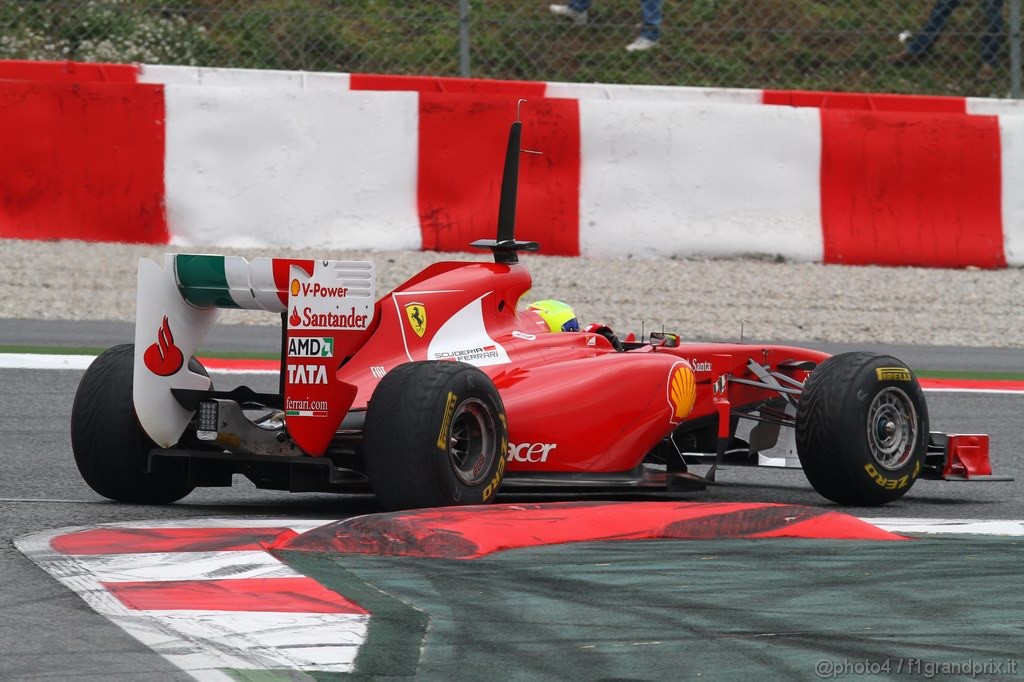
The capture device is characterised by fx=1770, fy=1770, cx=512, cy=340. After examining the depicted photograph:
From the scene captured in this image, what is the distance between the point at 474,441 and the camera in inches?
235

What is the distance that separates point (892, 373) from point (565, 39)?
22.8 feet

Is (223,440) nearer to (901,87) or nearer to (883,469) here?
(883,469)

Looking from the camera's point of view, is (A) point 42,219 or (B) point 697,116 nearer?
(A) point 42,219

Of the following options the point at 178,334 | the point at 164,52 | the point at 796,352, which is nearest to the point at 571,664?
the point at 178,334

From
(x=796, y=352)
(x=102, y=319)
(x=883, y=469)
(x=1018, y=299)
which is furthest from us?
(x=1018, y=299)

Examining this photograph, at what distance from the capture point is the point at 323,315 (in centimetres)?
588

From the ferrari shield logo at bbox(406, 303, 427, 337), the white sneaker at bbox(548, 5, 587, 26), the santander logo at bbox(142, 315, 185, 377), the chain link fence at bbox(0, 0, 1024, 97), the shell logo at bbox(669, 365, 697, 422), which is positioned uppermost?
the white sneaker at bbox(548, 5, 587, 26)

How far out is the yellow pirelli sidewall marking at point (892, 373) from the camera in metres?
6.85

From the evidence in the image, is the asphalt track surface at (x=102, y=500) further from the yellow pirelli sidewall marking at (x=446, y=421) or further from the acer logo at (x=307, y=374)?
the yellow pirelli sidewall marking at (x=446, y=421)

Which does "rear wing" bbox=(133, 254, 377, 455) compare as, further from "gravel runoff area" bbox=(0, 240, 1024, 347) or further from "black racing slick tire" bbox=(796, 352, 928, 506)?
"gravel runoff area" bbox=(0, 240, 1024, 347)

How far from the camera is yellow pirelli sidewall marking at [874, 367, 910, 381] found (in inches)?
270

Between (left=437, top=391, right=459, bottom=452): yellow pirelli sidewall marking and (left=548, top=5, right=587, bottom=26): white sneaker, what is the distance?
8.19 m

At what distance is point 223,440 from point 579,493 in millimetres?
1382

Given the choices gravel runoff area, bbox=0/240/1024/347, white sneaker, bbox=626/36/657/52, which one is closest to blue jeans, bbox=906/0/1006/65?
gravel runoff area, bbox=0/240/1024/347
